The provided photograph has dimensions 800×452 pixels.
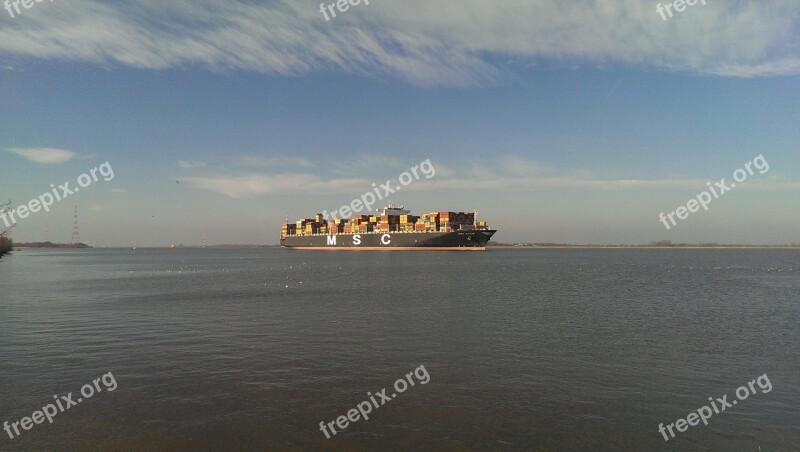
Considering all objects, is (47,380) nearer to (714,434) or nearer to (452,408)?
(452,408)

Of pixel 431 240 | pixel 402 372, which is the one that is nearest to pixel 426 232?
pixel 431 240

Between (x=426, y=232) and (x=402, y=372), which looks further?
(x=426, y=232)

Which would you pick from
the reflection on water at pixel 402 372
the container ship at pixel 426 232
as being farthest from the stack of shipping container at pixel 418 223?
the reflection on water at pixel 402 372

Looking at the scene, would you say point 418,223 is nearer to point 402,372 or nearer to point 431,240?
point 431,240

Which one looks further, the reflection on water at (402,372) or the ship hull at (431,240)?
the ship hull at (431,240)

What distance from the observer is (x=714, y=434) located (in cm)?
1123

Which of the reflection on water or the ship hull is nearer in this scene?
the reflection on water

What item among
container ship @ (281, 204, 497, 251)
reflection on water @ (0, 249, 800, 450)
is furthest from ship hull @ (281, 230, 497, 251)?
reflection on water @ (0, 249, 800, 450)

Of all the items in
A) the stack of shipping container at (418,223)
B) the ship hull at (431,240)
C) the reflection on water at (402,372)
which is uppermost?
the stack of shipping container at (418,223)

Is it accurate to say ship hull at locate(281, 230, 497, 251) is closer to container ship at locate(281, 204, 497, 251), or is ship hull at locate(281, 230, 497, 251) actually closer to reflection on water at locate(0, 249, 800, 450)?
container ship at locate(281, 204, 497, 251)

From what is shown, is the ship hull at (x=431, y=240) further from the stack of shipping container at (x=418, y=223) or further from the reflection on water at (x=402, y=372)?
the reflection on water at (x=402, y=372)

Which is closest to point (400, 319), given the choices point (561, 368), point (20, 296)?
point (561, 368)

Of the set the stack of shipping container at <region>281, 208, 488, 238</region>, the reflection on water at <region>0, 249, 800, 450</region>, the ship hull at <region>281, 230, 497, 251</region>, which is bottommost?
the reflection on water at <region>0, 249, 800, 450</region>

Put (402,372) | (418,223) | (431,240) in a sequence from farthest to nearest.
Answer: (418,223)
(431,240)
(402,372)
